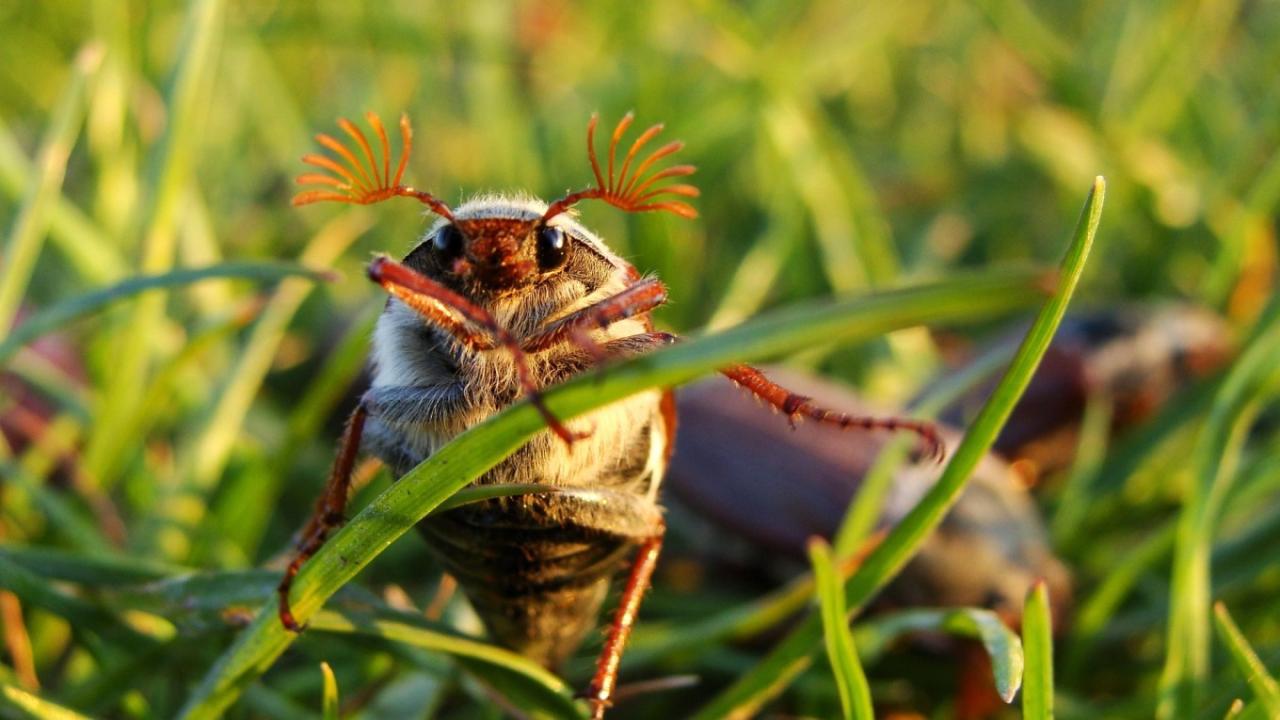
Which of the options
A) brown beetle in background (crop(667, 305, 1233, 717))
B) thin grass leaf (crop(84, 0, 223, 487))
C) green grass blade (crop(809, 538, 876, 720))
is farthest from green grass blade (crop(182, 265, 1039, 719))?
thin grass leaf (crop(84, 0, 223, 487))

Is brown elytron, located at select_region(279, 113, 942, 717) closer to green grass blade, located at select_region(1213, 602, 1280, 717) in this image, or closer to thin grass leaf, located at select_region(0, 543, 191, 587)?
thin grass leaf, located at select_region(0, 543, 191, 587)

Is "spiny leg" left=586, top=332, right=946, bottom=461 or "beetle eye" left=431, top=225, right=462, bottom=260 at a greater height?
"beetle eye" left=431, top=225, right=462, bottom=260

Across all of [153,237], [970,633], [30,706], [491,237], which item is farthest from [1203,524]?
[153,237]

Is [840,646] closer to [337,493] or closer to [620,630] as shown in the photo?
[620,630]

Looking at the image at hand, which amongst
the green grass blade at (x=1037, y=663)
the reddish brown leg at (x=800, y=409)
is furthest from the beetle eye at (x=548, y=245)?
the green grass blade at (x=1037, y=663)

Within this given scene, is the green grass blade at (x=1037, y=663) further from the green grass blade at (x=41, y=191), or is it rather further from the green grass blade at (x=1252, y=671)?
the green grass blade at (x=41, y=191)

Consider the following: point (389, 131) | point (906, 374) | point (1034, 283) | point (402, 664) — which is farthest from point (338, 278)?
point (389, 131)
